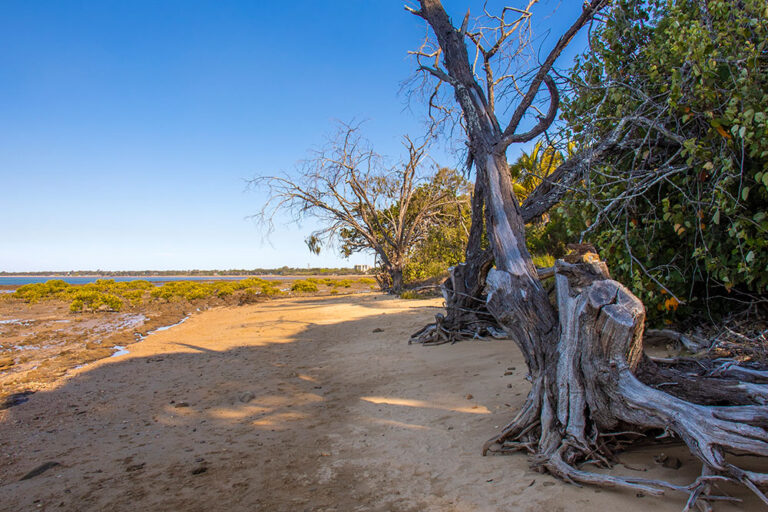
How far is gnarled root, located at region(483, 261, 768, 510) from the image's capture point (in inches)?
92.7

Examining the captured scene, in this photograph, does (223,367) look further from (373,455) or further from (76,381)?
(373,455)

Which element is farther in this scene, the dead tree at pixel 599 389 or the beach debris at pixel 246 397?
the beach debris at pixel 246 397

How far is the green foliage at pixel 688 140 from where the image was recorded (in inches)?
142

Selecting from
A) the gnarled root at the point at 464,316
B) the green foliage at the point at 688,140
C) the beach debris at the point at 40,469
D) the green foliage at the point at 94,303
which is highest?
the green foliage at the point at 688,140

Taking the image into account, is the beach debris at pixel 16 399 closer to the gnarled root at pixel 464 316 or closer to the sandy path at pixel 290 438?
the sandy path at pixel 290 438

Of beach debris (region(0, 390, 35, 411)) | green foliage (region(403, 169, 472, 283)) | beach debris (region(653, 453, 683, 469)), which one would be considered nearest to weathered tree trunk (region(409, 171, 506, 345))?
beach debris (region(653, 453, 683, 469))

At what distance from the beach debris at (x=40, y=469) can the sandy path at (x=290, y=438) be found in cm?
7

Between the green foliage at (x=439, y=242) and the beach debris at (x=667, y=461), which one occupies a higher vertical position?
the green foliage at (x=439, y=242)

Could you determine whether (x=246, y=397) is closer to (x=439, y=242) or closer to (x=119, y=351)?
(x=119, y=351)

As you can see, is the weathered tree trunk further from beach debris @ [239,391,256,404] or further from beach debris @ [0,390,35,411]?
beach debris @ [0,390,35,411]

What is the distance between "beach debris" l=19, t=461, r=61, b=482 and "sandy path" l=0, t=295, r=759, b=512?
69mm

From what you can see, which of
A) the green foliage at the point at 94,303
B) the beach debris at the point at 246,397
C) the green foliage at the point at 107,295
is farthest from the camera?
the green foliage at the point at 107,295

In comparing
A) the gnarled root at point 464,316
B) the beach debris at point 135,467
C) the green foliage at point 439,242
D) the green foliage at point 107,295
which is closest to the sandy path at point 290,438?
the beach debris at point 135,467

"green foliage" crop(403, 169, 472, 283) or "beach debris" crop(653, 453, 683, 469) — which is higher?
"green foliage" crop(403, 169, 472, 283)
